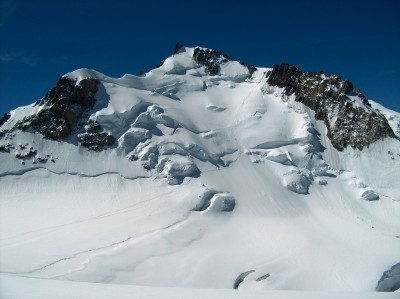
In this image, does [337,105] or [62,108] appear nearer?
[62,108]

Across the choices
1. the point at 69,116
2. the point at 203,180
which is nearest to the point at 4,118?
the point at 69,116

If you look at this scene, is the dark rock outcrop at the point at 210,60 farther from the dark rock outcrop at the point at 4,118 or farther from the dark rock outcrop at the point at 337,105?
the dark rock outcrop at the point at 4,118

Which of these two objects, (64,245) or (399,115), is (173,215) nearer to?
(64,245)

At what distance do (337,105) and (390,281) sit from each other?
29.8m

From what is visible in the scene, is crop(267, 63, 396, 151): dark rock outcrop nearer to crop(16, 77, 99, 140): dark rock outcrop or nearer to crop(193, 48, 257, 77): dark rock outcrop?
crop(193, 48, 257, 77): dark rock outcrop

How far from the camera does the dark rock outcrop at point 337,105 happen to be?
49500mm

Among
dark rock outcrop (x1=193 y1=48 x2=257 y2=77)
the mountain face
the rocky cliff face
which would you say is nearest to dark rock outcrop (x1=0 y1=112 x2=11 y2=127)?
the mountain face

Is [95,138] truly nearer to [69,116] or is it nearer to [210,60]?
[69,116]

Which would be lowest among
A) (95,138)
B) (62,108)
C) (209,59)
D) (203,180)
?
(203,180)

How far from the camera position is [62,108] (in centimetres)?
4569

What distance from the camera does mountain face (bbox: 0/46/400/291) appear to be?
2673cm

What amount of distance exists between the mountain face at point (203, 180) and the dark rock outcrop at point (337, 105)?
151 millimetres

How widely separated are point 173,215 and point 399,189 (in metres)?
25.5

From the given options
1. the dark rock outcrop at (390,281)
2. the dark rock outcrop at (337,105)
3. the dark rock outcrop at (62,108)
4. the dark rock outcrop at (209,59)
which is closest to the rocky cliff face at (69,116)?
the dark rock outcrop at (62,108)
